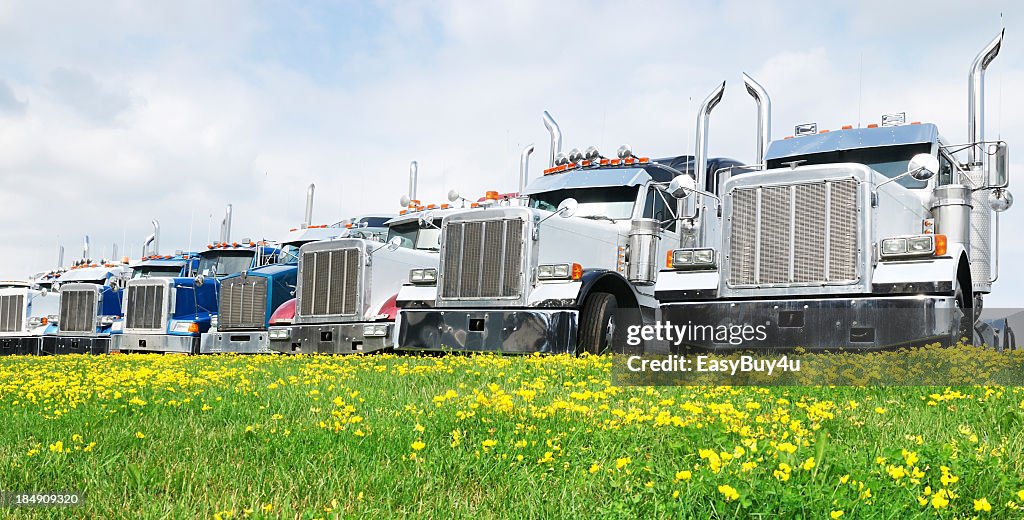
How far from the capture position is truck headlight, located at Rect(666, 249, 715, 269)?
10469mm

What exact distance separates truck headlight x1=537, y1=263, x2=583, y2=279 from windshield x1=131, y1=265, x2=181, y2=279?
15.3 metres

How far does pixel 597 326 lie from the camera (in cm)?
1196

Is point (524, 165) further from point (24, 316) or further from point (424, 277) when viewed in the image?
point (24, 316)

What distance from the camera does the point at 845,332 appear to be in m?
9.52

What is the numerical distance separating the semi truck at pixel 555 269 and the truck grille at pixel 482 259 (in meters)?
0.01

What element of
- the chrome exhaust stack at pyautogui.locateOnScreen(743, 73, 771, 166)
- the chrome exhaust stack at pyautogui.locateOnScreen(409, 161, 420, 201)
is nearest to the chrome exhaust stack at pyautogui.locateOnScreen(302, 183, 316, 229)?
the chrome exhaust stack at pyautogui.locateOnScreen(409, 161, 420, 201)

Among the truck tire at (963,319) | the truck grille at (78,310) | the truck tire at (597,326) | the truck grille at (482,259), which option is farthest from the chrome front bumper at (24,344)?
the truck tire at (963,319)

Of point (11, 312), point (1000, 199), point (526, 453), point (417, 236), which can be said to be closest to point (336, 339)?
point (417, 236)

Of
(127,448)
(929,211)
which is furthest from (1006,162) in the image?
(127,448)

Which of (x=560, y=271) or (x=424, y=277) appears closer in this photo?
(x=560, y=271)

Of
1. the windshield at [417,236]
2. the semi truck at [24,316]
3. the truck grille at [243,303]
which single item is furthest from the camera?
the semi truck at [24,316]

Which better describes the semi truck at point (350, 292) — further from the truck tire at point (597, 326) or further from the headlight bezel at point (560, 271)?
the truck tire at point (597, 326)

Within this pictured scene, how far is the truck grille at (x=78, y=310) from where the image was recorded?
24.1 meters

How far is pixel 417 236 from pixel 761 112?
7.19 m
